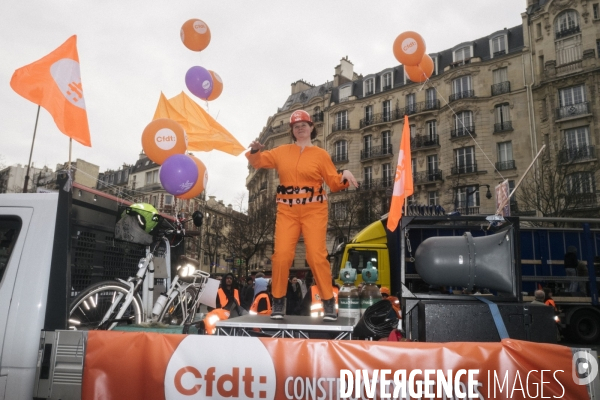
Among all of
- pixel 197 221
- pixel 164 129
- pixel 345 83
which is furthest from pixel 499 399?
pixel 345 83

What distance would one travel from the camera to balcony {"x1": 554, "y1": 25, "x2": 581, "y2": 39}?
3055 cm

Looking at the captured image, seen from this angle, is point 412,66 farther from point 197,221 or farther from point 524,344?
point 524,344

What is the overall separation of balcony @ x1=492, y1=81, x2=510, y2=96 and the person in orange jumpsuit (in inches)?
1345

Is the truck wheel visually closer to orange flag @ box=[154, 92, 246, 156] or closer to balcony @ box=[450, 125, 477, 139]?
orange flag @ box=[154, 92, 246, 156]

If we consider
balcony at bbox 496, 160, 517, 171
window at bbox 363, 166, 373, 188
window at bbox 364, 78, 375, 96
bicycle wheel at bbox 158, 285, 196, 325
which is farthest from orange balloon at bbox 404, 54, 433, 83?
window at bbox 364, 78, 375, 96

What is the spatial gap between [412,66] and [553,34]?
29915mm

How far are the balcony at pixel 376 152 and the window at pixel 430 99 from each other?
4.80 meters

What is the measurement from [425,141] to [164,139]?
32.9 metres

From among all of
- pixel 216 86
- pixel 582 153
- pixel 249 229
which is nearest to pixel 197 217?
pixel 216 86

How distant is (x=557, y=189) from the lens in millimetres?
21641

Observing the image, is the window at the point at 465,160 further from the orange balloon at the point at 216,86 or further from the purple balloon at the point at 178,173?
the purple balloon at the point at 178,173

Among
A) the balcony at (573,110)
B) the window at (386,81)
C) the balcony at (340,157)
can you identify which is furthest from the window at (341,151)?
the balcony at (573,110)

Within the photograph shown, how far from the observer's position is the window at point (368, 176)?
39.5 meters

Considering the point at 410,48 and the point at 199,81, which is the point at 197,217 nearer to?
the point at 199,81
